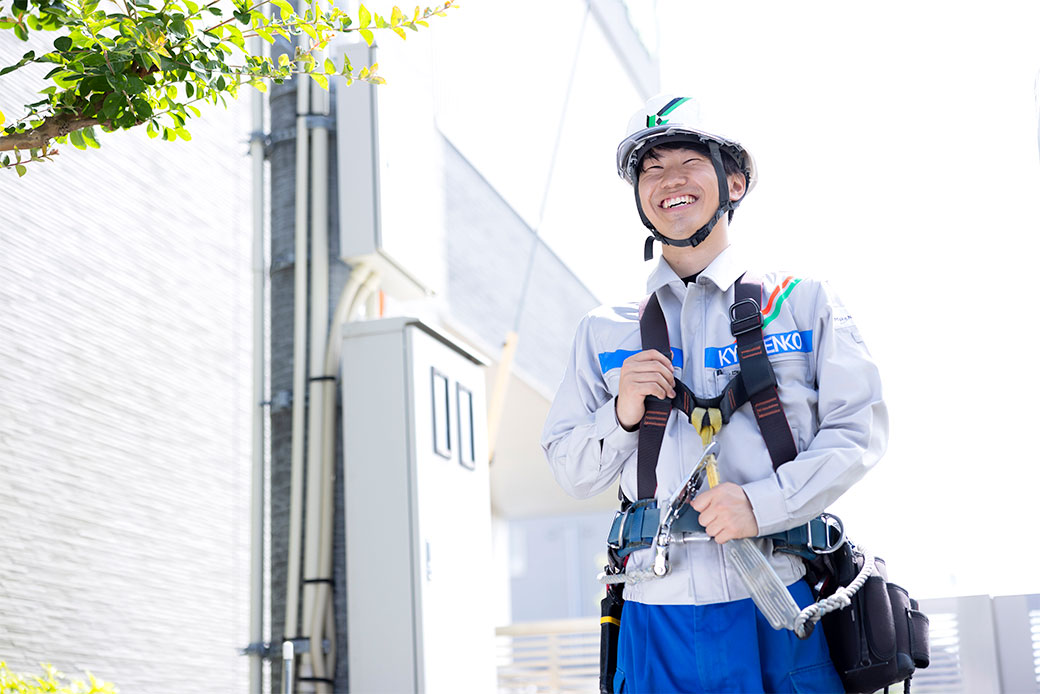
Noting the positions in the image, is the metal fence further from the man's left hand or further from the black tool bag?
the man's left hand

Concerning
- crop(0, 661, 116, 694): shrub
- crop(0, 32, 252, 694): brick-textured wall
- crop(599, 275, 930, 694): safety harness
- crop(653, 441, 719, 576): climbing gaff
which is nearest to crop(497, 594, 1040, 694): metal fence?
crop(599, 275, 930, 694): safety harness

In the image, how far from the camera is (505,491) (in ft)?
44.4

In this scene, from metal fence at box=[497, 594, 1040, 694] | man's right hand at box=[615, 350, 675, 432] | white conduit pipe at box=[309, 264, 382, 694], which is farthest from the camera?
white conduit pipe at box=[309, 264, 382, 694]

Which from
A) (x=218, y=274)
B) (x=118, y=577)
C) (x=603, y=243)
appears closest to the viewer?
(x=118, y=577)

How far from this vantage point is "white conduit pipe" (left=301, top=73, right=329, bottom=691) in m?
3.38

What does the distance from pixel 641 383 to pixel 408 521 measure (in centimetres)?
167

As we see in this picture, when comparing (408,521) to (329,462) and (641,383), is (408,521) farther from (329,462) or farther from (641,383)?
(641,383)

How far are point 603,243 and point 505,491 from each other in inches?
202

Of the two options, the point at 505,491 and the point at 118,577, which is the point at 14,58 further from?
the point at 505,491

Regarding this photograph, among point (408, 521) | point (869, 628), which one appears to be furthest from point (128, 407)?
point (869, 628)

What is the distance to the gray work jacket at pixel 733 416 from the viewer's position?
1655 millimetres

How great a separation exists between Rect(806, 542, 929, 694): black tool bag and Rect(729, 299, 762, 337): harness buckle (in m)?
0.37

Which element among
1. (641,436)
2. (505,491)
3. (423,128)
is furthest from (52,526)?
(505,491)

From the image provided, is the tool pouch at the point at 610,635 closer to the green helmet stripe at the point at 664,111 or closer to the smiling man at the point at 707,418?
the smiling man at the point at 707,418
